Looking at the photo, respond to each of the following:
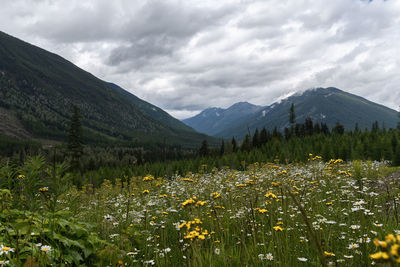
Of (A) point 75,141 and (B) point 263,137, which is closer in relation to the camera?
(A) point 75,141

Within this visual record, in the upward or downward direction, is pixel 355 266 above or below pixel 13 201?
below

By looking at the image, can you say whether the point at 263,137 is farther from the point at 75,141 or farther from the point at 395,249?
the point at 395,249

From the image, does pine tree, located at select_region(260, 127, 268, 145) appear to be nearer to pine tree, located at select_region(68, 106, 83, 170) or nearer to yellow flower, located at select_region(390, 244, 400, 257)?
pine tree, located at select_region(68, 106, 83, 170)

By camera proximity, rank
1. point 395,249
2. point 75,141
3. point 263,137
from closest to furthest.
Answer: point 395,249 → point 75,141 → point 263,137

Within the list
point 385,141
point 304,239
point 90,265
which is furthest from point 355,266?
point 385,141

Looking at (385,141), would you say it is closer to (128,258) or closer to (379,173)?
(379,173)

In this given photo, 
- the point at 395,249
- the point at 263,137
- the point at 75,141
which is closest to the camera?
the point at 395,249

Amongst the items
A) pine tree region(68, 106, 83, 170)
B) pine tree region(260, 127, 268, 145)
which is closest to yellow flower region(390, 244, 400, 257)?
pine tree region(68, 106, 83, 170)

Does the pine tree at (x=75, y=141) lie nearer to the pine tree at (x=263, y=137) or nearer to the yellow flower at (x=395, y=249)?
the pine tree at (x=263, y=137)

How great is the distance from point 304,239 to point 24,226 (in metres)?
4.51

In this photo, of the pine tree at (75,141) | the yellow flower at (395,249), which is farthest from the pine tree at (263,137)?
the yellow flower at (395,249)

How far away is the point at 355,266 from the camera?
3322mm

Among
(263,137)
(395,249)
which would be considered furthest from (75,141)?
(395,249)

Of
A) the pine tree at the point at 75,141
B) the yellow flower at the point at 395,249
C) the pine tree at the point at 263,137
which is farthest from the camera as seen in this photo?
the pine tree at the point at 263,137
